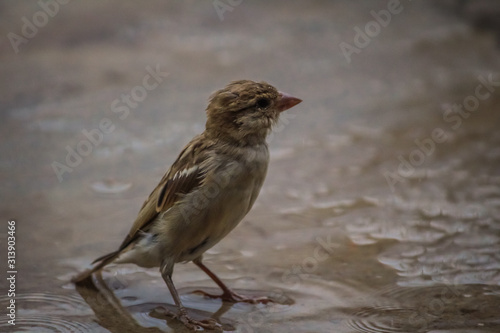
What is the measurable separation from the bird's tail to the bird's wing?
104mm

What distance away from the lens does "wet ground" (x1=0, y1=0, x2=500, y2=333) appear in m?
5.29

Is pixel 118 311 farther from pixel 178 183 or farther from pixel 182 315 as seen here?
pixel 178 183

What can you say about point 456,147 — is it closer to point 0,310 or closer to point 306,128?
point 306,128

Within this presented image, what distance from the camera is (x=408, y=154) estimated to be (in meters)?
7.71

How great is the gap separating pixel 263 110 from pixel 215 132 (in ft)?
1.27

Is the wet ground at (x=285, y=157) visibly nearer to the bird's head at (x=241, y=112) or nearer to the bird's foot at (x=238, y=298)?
the bird's foot at (x=238, y=298)

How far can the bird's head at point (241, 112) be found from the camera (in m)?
5.28

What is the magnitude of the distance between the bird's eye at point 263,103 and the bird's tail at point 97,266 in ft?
4.87

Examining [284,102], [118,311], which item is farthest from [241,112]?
[118,311]

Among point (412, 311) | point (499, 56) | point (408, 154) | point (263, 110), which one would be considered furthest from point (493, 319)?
point (499, 56)

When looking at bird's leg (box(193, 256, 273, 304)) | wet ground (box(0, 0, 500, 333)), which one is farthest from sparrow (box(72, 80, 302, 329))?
wet ground (box(0, 0, 500, 333))

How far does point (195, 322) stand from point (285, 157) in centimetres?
310

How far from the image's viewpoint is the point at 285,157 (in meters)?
7.77

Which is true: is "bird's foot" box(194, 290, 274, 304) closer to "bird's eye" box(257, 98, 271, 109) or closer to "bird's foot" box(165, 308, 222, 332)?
"bird's foot" box(165, 308, 222, 332)
